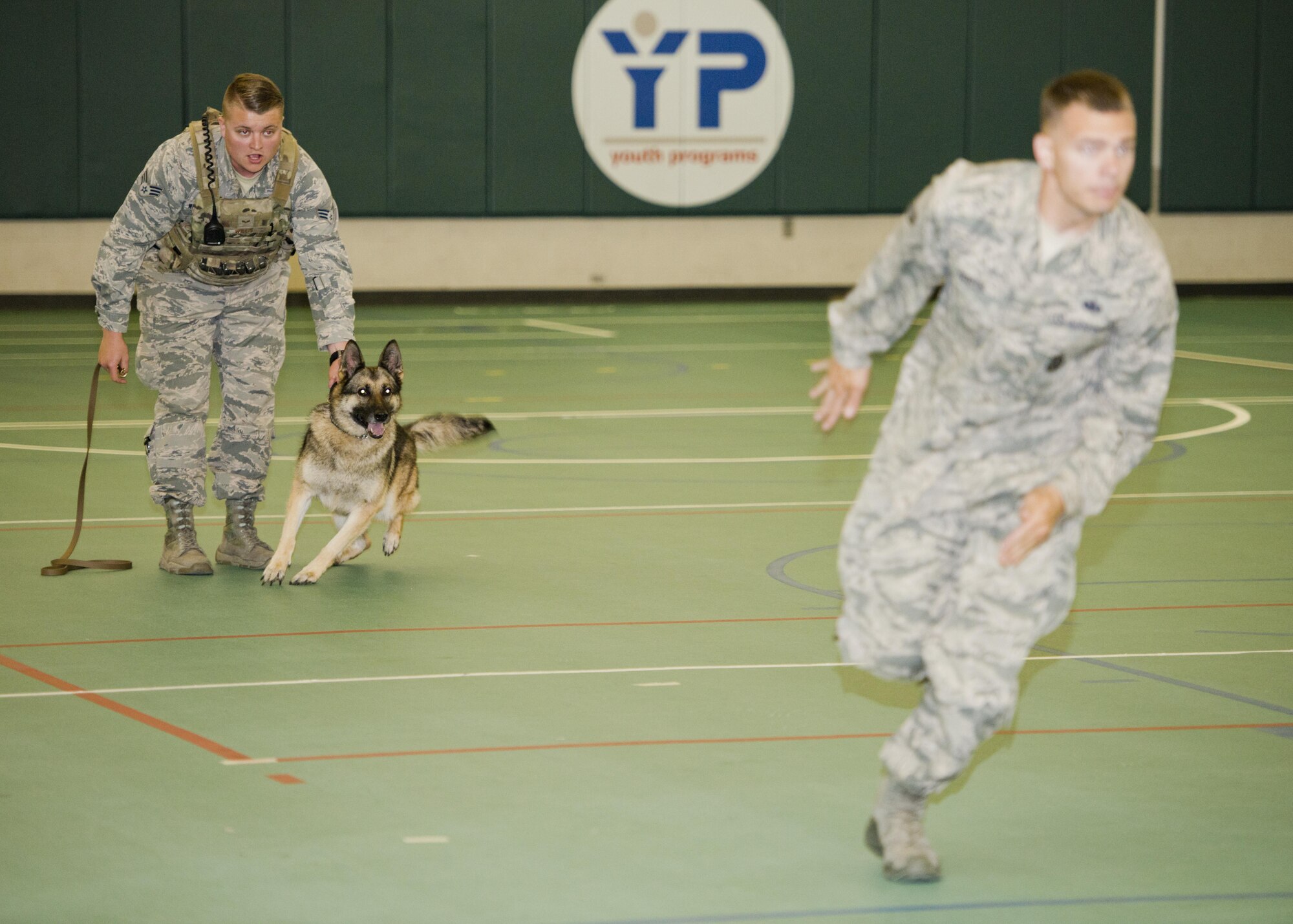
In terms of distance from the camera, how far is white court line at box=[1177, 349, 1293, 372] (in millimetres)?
→ 16875

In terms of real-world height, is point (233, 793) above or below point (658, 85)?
below

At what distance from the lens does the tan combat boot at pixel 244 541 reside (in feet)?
27.6

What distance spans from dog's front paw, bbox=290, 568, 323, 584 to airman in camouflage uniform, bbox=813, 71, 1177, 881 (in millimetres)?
4077

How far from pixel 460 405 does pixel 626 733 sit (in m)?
8.52

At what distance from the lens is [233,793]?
5.16m

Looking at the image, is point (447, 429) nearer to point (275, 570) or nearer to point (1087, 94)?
point (275, 570)

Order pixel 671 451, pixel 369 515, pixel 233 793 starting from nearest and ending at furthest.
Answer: pixel 233 793 → pixel 369 515 → pixel 671 451

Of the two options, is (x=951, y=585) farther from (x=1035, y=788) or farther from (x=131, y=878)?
(x=131, y=878)

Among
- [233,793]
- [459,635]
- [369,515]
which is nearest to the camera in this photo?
[233,793]

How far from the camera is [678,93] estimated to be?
75.1ft

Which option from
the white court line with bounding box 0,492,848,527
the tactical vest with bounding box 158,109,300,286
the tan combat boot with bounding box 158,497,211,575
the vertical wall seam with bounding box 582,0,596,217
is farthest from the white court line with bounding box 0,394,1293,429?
the vertical wall seam with bounding box 582,0,596,217

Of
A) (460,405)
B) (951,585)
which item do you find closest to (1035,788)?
(951,585)

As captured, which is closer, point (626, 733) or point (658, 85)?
point (626, 733)

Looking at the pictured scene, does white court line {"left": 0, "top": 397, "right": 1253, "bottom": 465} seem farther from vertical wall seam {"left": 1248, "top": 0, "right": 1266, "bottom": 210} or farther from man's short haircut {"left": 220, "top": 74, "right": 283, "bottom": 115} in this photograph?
vertical wall seam {"left": 1248, "top": 0, "right": 1266, "bottom": 210}
